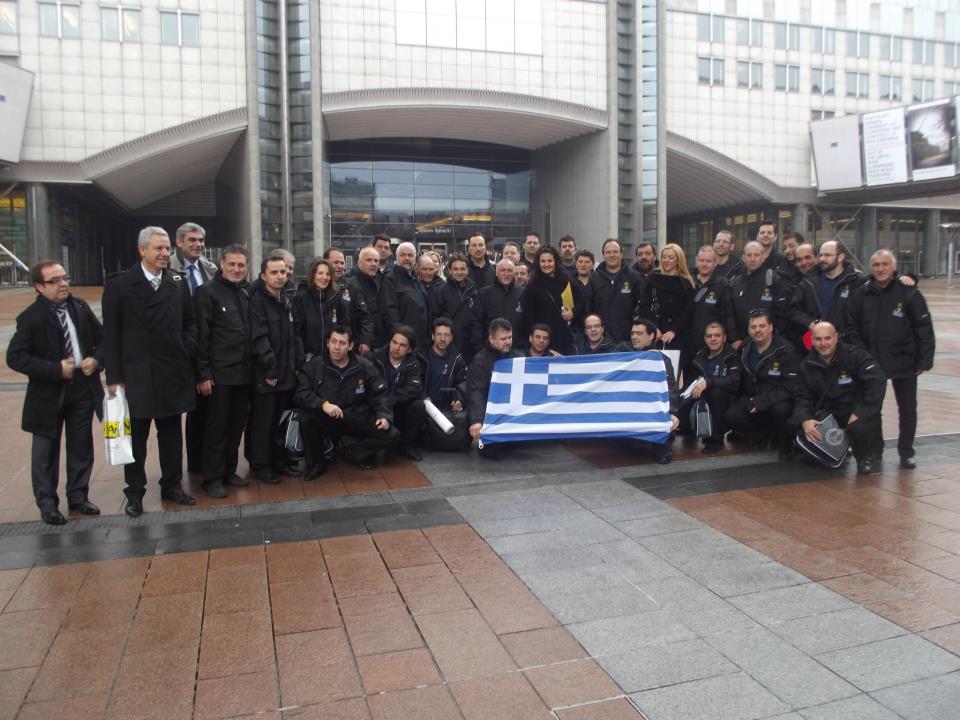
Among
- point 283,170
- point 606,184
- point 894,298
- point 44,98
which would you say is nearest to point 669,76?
point 606,184

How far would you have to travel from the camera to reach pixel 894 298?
6.88m

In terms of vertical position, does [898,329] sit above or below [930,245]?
below

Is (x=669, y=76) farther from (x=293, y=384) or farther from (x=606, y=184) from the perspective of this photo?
(x=293, y=384)

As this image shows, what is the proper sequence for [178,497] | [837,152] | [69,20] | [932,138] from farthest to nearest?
[837,152] < [932,138] < [69,20] < [178,497]

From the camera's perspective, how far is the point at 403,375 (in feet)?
23.6

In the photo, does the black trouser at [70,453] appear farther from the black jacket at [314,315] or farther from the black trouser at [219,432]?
the black jacket at [314,315]

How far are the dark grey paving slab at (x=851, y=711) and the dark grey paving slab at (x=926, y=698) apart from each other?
46 mm

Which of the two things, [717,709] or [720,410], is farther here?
[720,410]

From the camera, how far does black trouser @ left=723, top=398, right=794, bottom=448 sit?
22.8ft

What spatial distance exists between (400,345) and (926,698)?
16.5 ft

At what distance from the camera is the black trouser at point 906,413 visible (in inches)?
265

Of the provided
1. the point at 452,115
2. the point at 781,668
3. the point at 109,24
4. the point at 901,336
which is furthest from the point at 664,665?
the point at 109,24

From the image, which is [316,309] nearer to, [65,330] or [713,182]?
[65,330]

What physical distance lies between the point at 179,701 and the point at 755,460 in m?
5.40
